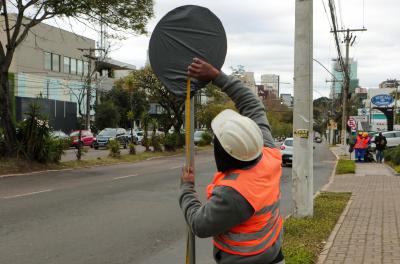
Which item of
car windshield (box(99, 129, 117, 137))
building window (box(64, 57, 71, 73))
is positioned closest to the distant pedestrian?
car windshield (box(99, 129, 117, 137))

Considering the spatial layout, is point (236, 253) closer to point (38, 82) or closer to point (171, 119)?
point (171, 119)

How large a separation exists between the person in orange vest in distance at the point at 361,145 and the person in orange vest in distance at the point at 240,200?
2716cm

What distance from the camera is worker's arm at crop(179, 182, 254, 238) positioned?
7.96ft

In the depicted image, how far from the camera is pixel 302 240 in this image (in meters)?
7.36

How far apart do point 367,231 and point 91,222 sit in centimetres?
456

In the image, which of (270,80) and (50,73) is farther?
(270,80)

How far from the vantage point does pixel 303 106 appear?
888 cm

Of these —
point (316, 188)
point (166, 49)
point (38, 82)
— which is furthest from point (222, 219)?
point (38, 82)

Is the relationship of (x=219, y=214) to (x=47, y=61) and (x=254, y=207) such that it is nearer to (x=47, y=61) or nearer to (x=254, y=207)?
(x=254, y=207)

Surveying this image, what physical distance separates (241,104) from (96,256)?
427cm

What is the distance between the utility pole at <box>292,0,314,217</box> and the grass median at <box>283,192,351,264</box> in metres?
0.41

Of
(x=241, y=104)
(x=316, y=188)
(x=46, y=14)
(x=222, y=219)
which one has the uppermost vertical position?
(x=46, y=14)

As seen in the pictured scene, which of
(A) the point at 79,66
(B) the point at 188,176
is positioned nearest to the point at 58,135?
(B) the point at 188,176

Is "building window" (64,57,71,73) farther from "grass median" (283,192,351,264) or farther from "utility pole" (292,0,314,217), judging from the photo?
"utility pole" (292,0,314,217)
